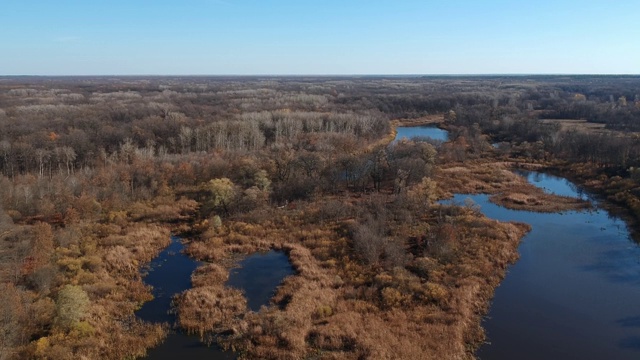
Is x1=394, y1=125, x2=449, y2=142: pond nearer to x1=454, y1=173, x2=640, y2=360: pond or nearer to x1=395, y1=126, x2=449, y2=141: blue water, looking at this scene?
x1=395, y1=126, x2=449, y2=141: blue water

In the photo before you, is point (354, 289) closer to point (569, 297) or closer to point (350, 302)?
point (350, 302)

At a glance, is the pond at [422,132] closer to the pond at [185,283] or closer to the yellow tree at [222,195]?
the yellow tree at [222,195]

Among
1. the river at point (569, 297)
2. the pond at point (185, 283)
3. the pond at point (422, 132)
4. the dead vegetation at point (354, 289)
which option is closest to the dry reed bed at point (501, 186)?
the river at point (569, 297)

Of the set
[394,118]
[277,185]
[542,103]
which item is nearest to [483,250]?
[277,185]

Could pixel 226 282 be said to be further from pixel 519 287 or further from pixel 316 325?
pixel 519 287

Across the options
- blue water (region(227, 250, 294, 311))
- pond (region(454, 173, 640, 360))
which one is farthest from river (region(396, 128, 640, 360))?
blue water (region(227, 250, 294, 311))

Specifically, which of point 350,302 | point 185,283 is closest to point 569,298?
point 350,302
